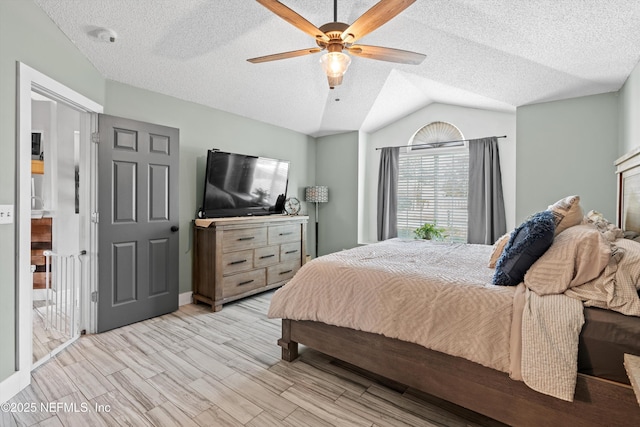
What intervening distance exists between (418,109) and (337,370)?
4096 mm

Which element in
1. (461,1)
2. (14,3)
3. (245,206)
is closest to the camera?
(14,3)

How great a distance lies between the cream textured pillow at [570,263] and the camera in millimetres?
1436

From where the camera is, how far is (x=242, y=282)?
3.60m

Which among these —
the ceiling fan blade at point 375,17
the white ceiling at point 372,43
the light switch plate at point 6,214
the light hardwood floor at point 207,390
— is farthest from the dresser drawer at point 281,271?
the ceiling fan blade at point 375,17

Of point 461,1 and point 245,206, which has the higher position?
point 461,1

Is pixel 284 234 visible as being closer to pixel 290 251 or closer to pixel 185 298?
pixel 290 251

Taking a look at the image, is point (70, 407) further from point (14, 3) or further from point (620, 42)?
point (620, 42)

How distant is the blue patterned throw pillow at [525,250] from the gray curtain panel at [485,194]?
8.50 ft

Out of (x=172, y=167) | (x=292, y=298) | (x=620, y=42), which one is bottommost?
(x=292, y=298)

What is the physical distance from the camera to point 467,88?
347 cm

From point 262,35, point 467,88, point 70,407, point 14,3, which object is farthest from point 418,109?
point 70,407

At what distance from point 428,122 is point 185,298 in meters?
4.31

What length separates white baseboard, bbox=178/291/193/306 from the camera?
351 centimetres

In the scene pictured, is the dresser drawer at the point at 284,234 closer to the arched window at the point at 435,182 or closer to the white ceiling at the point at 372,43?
the white ceiling at the point at 372,43
